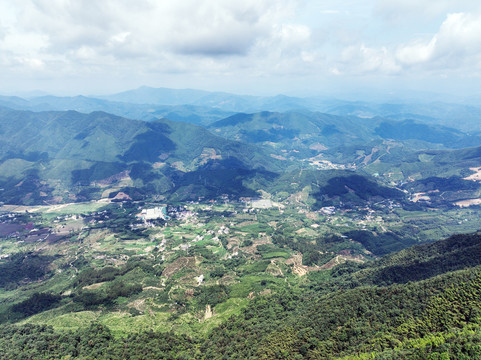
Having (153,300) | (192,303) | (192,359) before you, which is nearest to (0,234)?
(153,300)

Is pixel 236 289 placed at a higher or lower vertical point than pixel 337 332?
lower

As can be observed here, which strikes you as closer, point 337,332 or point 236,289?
point 337,332

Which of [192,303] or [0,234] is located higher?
[192,303]

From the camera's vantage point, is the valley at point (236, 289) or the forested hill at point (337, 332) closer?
the forested hill at point (337, 332)

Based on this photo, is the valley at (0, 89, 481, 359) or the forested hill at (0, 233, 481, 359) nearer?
the forested hill at (0, 233, 481, 359)

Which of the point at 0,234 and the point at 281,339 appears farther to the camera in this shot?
the point at 0,234

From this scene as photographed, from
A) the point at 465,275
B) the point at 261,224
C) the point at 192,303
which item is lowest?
the point at 261,224

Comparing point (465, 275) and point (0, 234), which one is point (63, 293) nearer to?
point (0, 234)

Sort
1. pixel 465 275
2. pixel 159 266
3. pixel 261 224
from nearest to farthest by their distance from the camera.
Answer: pixel 465 275 < pixel 159 266 < pixel 261 224
